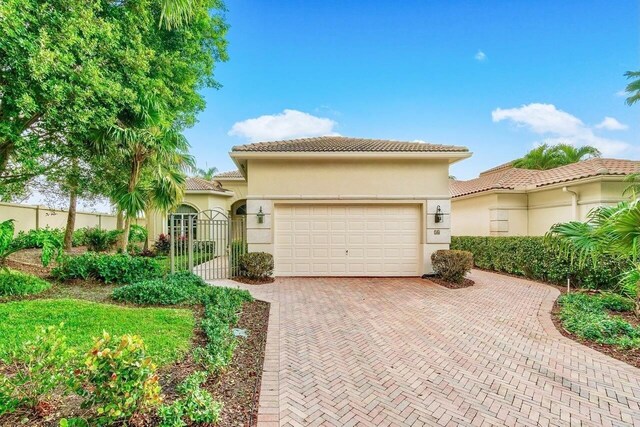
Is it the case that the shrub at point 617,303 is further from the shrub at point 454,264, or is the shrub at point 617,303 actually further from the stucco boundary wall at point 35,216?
the stucco boundary wall at point 35,216

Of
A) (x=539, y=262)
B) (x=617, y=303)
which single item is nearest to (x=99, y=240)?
(x=539, y=262)

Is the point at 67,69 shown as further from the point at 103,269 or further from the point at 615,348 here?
the point at 615,348

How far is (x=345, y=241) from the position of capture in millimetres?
10578

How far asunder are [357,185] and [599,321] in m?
7.08

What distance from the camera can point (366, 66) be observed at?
1408 cm

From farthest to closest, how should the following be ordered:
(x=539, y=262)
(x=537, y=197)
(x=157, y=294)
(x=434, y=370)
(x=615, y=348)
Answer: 1. (x=537, y=197)
2. (x=539, y=262)
3. (x=157, y=294)
4. (x=615, y=348)
5. (x=434, y=370)

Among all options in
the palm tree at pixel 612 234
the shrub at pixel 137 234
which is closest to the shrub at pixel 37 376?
the palm tree at pixel 612 234

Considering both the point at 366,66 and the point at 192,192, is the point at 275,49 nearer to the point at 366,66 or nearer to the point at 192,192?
the point at 366,66

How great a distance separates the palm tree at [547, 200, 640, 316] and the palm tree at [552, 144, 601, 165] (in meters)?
15.6

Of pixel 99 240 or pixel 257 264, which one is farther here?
pixel 99 240

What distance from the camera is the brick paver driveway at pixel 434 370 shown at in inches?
120

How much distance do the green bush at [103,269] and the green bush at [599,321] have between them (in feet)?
34.3

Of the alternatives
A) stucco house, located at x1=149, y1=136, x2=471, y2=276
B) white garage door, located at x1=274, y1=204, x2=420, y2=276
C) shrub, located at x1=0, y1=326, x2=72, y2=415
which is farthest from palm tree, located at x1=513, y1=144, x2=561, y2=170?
shrub, located at x1=0, y1=326, x2=72, y2=415

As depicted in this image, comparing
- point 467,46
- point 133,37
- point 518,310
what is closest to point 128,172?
point 133,37
